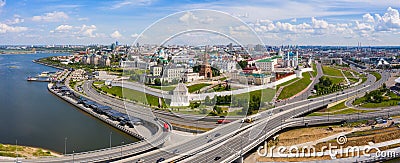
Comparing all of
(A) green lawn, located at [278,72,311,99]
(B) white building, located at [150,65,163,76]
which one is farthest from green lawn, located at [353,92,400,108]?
(B) white building, located at [150,65,163,76]

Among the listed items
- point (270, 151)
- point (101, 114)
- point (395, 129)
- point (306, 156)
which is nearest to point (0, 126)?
point (101, 114)

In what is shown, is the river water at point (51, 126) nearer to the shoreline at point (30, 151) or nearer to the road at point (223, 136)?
the shoreline at point (30, 151)

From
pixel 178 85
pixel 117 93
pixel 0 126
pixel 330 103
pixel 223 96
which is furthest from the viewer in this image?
pixel 117 93

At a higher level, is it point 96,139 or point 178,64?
point 178,64

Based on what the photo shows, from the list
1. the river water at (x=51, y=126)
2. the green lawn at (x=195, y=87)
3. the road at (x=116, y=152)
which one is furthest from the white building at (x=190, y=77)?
the river water at (x=51, y=126)

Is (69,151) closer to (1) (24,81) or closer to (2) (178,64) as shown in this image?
(2) (178,64)

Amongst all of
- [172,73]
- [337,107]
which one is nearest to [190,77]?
[172,73]

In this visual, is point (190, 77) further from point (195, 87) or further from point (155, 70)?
point (155, 70)
